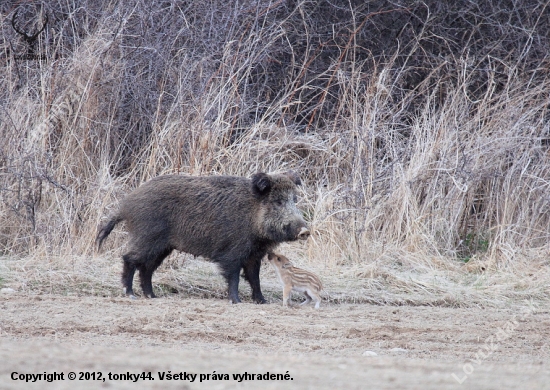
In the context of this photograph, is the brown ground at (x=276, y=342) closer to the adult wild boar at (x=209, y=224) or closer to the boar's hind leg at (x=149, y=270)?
the boar's hind leg at (x=149, y=270)

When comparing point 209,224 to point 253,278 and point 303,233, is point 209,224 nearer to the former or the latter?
point 253,278

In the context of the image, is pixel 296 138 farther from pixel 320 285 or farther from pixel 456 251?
pixel 320 285

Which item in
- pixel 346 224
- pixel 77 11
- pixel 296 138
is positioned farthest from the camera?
pixel 77 11

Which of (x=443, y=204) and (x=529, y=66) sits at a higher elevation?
(x=529, y=66)

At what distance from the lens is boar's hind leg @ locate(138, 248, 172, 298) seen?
7.85 metres

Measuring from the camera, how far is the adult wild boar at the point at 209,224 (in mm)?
7828

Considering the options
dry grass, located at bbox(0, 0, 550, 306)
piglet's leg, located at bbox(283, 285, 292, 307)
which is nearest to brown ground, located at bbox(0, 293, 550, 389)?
piglet's leg, located at bbox(283, 285, 292, 307)

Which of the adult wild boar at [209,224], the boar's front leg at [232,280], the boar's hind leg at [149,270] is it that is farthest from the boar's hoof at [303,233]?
the boar's hind leg at [149,270]

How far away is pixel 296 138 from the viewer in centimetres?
1076

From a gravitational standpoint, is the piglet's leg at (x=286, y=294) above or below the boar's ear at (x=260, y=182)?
below

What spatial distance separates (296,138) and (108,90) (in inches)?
97.4

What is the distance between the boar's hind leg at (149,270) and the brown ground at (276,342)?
239 millimetres

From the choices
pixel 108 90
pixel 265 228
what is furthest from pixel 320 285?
pixel 108 90
